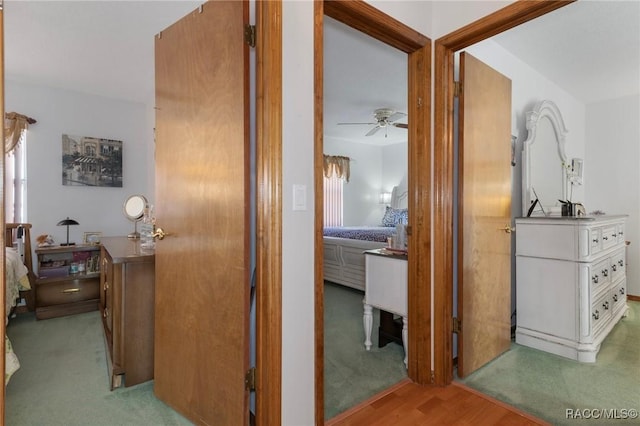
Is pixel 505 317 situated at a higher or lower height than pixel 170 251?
lower

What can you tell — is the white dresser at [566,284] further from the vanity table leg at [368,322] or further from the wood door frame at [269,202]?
the wood door frame at [269,202]

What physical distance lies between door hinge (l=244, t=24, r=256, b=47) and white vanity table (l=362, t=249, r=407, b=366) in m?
1.61

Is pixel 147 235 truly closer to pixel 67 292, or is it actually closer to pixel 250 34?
pixel 250 34

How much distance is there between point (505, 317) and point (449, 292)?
81 centimetres

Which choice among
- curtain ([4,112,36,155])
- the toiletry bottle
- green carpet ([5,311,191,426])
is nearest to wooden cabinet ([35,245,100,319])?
green carpet ([5,311,191,426])

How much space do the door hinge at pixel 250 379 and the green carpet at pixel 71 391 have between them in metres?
0.58

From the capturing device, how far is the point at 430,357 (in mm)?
2006

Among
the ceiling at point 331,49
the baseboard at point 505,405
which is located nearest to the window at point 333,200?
the ceiling at point 331,49

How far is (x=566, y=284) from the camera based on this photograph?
94.2 inches

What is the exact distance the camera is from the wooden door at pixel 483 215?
6.77ft

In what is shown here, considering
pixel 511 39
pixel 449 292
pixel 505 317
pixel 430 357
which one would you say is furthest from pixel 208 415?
pixel 511 39

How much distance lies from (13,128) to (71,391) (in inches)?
115

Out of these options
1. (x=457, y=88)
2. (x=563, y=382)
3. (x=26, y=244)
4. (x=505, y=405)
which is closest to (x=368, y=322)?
(x=505, y=405)

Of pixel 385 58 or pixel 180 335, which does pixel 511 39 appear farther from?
pixel 180 335
